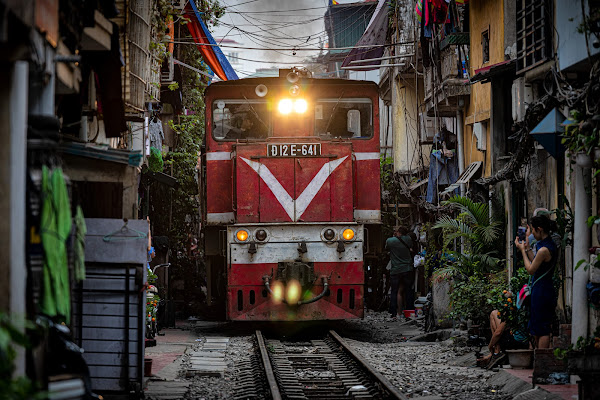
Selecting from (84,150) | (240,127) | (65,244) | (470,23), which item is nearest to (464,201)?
(240,127)

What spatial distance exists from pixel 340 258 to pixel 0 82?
830 cm

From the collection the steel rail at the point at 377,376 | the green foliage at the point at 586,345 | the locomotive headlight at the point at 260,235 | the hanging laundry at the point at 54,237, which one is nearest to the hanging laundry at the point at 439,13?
the locomotive headlight at the point at 260,235

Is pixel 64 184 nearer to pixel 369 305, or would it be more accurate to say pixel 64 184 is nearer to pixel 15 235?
pixel 15 235

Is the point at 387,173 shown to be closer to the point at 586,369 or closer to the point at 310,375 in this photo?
the point at 310,375

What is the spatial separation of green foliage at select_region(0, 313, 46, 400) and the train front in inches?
323

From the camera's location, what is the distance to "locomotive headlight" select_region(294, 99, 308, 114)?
13.5m

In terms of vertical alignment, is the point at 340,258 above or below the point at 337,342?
above

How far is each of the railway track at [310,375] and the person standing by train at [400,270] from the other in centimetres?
429

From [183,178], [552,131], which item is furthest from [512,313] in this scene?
[183,178]

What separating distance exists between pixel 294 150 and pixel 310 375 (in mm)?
4078

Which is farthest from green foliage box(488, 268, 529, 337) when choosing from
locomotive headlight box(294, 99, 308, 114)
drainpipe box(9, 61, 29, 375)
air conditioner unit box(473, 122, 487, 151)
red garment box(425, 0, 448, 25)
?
red garment box(425, 0, 448, 25)

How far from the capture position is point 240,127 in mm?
13656

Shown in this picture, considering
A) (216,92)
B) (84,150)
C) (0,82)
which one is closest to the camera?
(0,82)

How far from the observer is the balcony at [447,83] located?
17.3 meters
